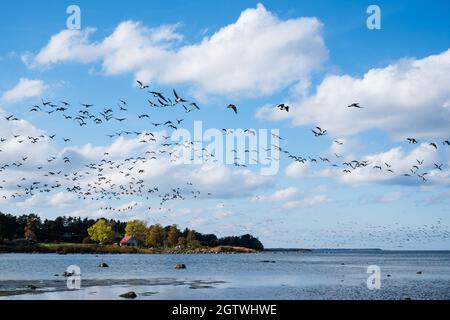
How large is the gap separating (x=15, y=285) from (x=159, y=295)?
65.0ft

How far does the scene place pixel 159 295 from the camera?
5912 cm

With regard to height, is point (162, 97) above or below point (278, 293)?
above

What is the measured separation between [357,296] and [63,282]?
1463 inches

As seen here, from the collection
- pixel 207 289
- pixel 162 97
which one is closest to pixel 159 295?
pixel 207 289
